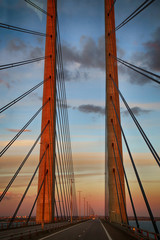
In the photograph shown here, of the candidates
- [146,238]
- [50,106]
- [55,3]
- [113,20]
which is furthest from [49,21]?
[146,238]

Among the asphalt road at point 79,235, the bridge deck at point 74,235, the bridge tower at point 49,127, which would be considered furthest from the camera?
the bridge tower at point 49,127

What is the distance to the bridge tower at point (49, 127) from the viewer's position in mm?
30953

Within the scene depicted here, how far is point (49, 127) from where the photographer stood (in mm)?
32688

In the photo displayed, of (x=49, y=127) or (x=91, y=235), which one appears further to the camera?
(x=49, y=127)

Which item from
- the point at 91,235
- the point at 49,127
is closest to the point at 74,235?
the point at 91,235

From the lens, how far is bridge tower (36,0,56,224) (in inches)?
1219

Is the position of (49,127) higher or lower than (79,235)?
higher

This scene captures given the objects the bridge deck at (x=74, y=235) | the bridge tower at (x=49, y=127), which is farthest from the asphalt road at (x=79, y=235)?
the bridge tower at (x=49, y=127)

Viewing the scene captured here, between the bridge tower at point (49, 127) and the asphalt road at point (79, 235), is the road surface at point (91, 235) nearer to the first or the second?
the asphalt road at point (79, 235)

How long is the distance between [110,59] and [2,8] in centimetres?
1489

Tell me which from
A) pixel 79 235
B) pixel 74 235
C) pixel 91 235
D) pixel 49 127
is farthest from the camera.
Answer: pixel 49 127

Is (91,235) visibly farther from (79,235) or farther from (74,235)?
(74,235)

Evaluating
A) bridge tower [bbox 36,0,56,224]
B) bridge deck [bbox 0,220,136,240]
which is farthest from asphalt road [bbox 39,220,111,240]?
bridge tower [bbox 36,0,56,224]

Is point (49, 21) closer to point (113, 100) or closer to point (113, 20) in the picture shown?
point (113, 20)
